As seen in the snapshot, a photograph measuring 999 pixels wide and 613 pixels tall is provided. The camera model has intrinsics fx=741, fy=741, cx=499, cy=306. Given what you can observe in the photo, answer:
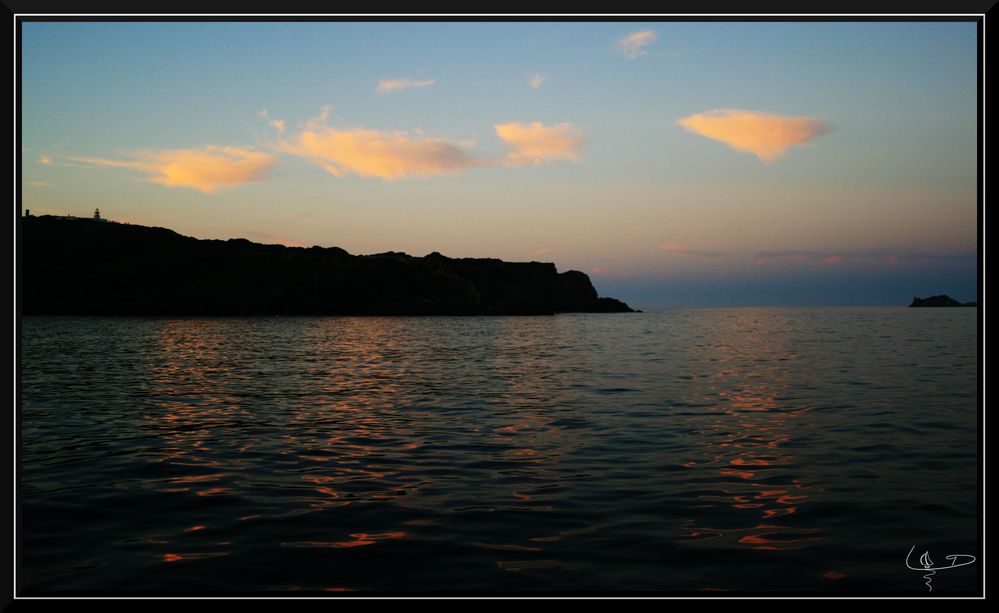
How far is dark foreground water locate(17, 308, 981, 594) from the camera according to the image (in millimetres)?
8273

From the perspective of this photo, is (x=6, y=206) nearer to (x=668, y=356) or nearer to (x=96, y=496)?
(x=96, y=496)

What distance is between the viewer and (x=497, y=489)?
12.1m

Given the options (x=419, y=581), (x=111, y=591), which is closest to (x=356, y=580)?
(x=419, y=581)

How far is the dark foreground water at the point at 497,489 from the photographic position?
8.27 meters

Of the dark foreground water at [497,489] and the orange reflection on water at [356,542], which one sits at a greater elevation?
the orange reflection on water at [356,542]

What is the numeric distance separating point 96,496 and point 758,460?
1183 centimetres

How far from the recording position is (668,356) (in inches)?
1889
